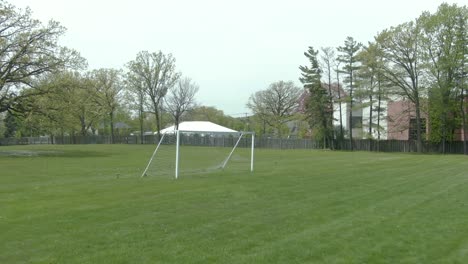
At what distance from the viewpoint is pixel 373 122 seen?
58.6 metres

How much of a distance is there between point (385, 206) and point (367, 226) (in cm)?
268

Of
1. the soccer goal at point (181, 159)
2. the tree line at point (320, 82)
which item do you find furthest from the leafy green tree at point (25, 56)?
the soccer goal at point (181, 159)

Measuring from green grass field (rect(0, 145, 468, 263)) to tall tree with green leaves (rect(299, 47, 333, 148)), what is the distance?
1817 inches

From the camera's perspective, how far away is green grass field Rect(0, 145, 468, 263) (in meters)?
6.53

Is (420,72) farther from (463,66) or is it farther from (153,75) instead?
(153,75)

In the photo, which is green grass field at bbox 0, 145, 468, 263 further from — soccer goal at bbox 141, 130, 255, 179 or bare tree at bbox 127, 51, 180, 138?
bare tree at bbox 127, 51, 180, 138

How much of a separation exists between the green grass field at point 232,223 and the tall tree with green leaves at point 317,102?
46157 mm

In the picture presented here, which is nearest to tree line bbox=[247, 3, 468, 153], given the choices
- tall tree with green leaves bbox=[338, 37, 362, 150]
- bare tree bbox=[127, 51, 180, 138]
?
tall tree with green leaves bbox=[338, 37, 362, 150]

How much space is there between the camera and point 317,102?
2388 inches

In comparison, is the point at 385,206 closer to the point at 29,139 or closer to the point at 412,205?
the point at 412,205

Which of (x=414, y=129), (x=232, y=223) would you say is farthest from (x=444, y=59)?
(x=232, y=223)

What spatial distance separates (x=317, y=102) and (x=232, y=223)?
5344 cm

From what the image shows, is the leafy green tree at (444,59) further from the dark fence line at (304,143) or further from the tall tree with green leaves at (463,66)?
the dark fence line at (304,143)

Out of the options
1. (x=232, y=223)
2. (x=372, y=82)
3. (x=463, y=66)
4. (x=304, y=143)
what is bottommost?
(x=232, y=223)
